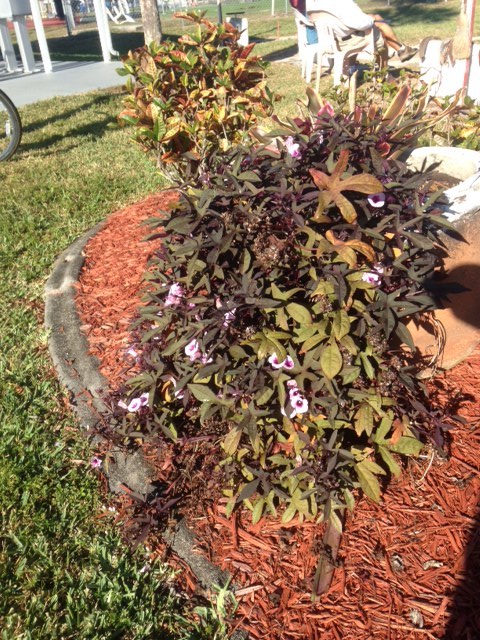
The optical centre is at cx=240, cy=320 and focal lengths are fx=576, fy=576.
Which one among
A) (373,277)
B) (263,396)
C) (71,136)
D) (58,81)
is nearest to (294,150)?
(373,277)

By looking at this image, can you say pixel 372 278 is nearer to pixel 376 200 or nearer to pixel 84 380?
pixel 376 200

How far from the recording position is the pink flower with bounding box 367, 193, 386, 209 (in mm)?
2035

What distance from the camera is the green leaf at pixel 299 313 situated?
1978mm

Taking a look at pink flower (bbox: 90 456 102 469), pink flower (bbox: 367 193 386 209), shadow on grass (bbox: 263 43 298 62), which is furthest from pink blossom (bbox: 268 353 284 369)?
shadow on grass (bbox: 263 43 298 62)

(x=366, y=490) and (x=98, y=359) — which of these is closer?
(x=366, y=490)

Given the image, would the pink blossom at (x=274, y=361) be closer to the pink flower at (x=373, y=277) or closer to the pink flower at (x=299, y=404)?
the pink flower at (x=299, y=404)

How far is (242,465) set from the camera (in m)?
2.29

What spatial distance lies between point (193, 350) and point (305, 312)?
45cm

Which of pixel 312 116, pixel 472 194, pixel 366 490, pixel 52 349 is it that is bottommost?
pixel 52 349

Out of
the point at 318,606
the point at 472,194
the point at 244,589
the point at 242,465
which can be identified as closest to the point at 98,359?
the point at 242,465

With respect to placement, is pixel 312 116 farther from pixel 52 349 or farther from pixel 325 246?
pixel 52 349

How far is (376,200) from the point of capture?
2059mm

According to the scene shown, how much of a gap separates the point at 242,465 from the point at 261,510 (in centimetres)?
20

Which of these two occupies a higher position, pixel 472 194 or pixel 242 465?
pixel 472 194
